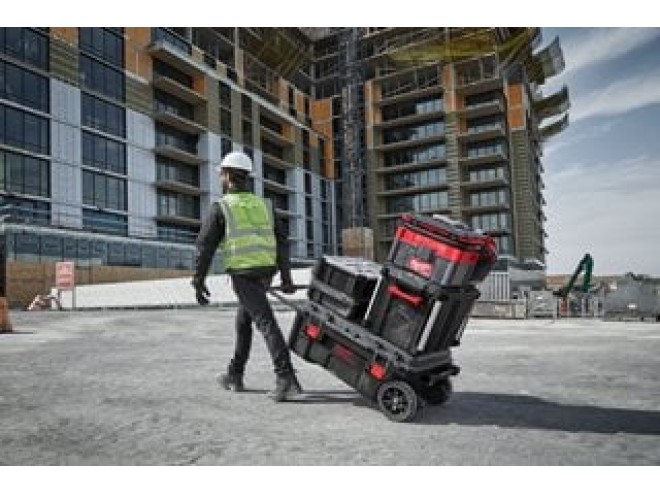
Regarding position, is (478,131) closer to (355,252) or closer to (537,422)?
(355,252)

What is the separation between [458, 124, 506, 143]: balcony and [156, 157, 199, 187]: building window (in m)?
23.3

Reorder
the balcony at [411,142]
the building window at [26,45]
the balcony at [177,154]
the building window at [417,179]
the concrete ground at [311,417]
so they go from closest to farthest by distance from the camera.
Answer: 1. the concrete ground at [311,417]
2. the building window at [26,45]
3. the balcony at [177,154]
4. the balcony at [411,142]
5. the building window at [417,179]

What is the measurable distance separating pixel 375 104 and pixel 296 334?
55.0 metres

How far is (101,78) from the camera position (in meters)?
38.0

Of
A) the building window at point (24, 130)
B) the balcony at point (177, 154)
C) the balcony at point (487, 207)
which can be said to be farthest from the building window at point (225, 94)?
the balcony at point (487, 207)

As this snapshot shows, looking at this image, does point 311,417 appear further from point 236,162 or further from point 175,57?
point 175,57

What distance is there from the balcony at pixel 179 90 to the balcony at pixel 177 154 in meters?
4.31

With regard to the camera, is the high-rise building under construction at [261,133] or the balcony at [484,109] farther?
the balcony at [484,109]

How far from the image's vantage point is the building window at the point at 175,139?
43375mm

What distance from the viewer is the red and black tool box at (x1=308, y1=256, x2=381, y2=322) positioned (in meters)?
4.05

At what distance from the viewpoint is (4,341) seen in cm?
920

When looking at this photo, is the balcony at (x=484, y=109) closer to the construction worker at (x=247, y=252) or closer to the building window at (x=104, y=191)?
the building window at (x=104, y=191)

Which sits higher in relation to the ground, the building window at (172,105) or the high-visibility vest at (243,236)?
the building window at (172,105)

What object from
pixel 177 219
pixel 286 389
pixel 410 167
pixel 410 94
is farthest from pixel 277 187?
pixel 286 389
